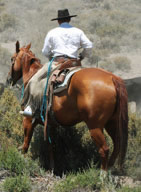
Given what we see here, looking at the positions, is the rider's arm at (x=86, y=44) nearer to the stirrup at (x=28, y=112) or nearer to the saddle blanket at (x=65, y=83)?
the saddle blanket at (x=65, y=83)

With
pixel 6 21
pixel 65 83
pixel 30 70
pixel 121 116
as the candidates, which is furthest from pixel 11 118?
pixel 6 21

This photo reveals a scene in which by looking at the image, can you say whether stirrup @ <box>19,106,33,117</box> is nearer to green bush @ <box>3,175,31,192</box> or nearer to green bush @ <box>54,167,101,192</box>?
green bush @ <box>3,175,31,192</box>

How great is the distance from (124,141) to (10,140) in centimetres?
260

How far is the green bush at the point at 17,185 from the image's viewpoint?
4828 mm

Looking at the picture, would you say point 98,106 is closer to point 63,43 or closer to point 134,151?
point 63,43

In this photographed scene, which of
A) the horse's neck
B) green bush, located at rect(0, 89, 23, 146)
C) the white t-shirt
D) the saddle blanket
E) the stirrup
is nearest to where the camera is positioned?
the saddle blanket

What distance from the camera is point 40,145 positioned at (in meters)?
6.55

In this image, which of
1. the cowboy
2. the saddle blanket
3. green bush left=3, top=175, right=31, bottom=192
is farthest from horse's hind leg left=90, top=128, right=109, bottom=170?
the cowboy

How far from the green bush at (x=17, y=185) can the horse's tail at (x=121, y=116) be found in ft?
4.54

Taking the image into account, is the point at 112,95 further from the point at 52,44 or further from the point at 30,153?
the point at 30,153

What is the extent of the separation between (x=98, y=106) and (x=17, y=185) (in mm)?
1559

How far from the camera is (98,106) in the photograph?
191 inches

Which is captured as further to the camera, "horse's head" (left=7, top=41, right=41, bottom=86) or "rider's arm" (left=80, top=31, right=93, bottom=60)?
"horse's head" (left=7, top=41, right=41, bottom=86)

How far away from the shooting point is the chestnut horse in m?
4.88
